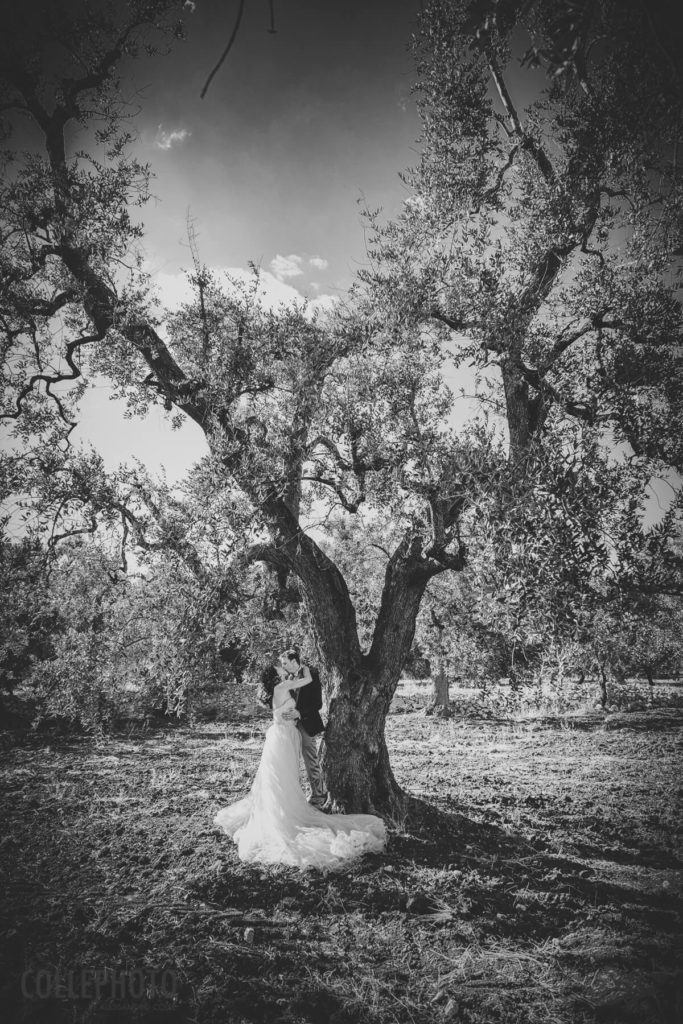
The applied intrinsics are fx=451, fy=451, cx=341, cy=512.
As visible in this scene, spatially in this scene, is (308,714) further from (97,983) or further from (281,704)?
(97,983)

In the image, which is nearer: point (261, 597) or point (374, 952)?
point (374, 952)

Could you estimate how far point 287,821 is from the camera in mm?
7703

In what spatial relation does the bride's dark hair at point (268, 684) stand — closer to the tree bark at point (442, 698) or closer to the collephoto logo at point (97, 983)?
the collephoto logo at point (97, 983)

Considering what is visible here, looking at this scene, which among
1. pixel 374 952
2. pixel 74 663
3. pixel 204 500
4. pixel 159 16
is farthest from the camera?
pixel 74 663

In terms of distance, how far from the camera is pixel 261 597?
11375mm

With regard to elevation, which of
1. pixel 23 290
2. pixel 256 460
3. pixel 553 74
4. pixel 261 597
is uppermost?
pixel 23 290

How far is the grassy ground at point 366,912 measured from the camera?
12.9 feet

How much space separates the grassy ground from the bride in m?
0.32

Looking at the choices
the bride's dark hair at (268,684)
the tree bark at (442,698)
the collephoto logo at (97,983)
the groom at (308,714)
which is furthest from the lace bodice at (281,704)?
the tree bark at (442,698)

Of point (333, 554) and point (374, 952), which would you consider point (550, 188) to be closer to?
point (374, 952)

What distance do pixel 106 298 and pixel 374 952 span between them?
11.3 meters

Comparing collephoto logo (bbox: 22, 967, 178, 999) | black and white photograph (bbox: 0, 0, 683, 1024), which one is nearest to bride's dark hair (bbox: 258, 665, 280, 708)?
black and white photograph (bbox: 0, 0, 683, 1024)

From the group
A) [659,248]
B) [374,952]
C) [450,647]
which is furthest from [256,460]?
[450,647]

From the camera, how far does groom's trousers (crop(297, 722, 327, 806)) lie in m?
8.67
